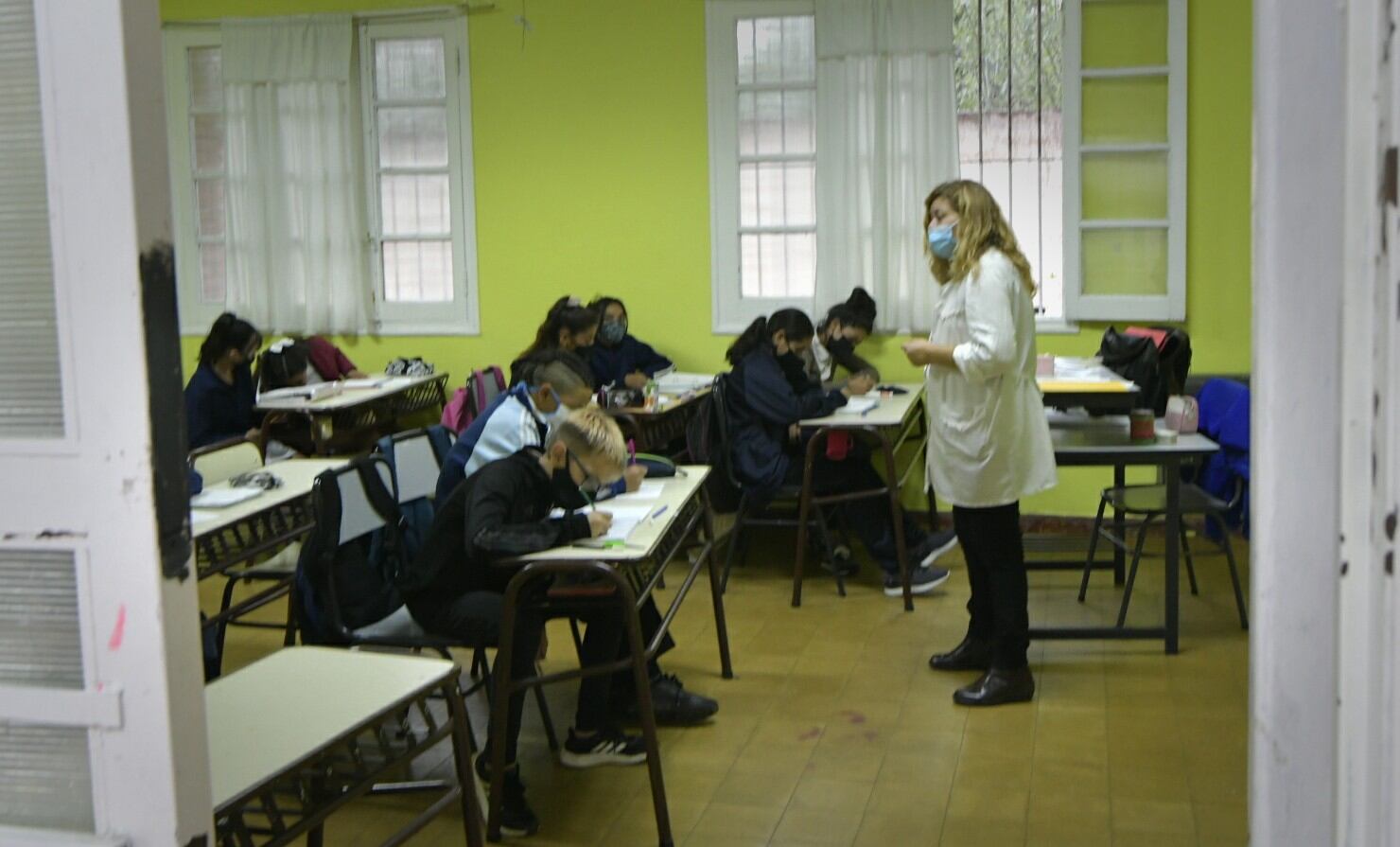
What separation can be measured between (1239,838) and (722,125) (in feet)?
14.7

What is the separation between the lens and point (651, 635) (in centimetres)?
423

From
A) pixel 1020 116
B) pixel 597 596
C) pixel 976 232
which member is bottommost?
pixel 597 596

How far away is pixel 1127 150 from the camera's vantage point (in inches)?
255

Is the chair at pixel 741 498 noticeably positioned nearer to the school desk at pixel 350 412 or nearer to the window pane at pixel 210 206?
the school desk at pixel 350 412

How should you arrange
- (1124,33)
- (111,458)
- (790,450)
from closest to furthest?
1. (111,458)
2. (790,450)
3. (1124,33)

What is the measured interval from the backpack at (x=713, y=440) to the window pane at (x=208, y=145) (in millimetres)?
3321

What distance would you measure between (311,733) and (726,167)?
5.01m

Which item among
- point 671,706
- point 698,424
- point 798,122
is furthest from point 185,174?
point 671,706

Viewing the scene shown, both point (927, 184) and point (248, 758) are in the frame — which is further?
point (927, 184)

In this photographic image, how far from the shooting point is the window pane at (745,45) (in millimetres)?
6938

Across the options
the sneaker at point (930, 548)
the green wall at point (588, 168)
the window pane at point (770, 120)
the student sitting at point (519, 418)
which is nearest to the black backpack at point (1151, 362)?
the sneaker at point (930, 548)

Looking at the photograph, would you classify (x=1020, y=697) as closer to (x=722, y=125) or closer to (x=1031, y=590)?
(x=1031, y=590)

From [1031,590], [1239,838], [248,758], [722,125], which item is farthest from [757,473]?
[248,758]

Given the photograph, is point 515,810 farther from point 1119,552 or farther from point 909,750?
point 1119,552
